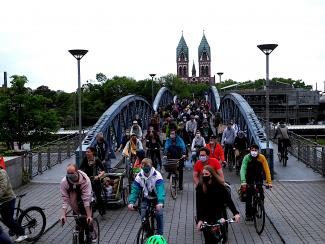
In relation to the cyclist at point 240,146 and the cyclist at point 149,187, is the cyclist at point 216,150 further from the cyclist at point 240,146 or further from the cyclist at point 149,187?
the cyclist at point 149,187

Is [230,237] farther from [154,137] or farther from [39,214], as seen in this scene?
[154,137]

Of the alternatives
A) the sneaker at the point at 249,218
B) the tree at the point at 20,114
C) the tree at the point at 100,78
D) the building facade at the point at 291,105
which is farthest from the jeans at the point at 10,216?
the tree at the point at 100,78

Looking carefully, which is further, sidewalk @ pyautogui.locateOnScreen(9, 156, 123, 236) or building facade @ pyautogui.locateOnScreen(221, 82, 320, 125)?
building facade @ pyautogui.locateOnScreen(221, 82, 320, 125)

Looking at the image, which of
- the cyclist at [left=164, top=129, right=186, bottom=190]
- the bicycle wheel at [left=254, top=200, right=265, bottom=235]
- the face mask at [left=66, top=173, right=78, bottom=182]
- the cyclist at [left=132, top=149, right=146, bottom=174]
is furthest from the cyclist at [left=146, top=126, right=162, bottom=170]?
the face mask at [left=66, top=173, right=78, bottom=182]

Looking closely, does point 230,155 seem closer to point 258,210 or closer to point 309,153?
point 309,153

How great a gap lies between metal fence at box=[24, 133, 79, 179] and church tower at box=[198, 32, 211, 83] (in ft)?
530

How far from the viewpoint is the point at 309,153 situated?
57.1 feet

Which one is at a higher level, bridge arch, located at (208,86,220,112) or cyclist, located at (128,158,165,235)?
bridge arch, located at (208,86,220,112)

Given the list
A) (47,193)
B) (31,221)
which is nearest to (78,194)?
(31,221)

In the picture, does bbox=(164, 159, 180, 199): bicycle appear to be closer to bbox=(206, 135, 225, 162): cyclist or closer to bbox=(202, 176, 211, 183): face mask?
bbox=(206, 135, 225, 162): cyclist

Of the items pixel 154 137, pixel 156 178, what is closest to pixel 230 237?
pixel 156 178

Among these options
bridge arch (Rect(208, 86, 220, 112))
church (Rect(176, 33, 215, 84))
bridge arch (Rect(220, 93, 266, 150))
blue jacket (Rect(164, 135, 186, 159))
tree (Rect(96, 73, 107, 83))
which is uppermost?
church (Rect(176, 33, 215, 84))

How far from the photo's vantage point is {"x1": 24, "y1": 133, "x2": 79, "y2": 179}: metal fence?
52.1 feet

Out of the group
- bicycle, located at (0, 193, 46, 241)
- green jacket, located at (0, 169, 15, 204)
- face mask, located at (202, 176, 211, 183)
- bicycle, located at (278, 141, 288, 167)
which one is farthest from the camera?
bicycle, located at (278, 141, 288, 167)
